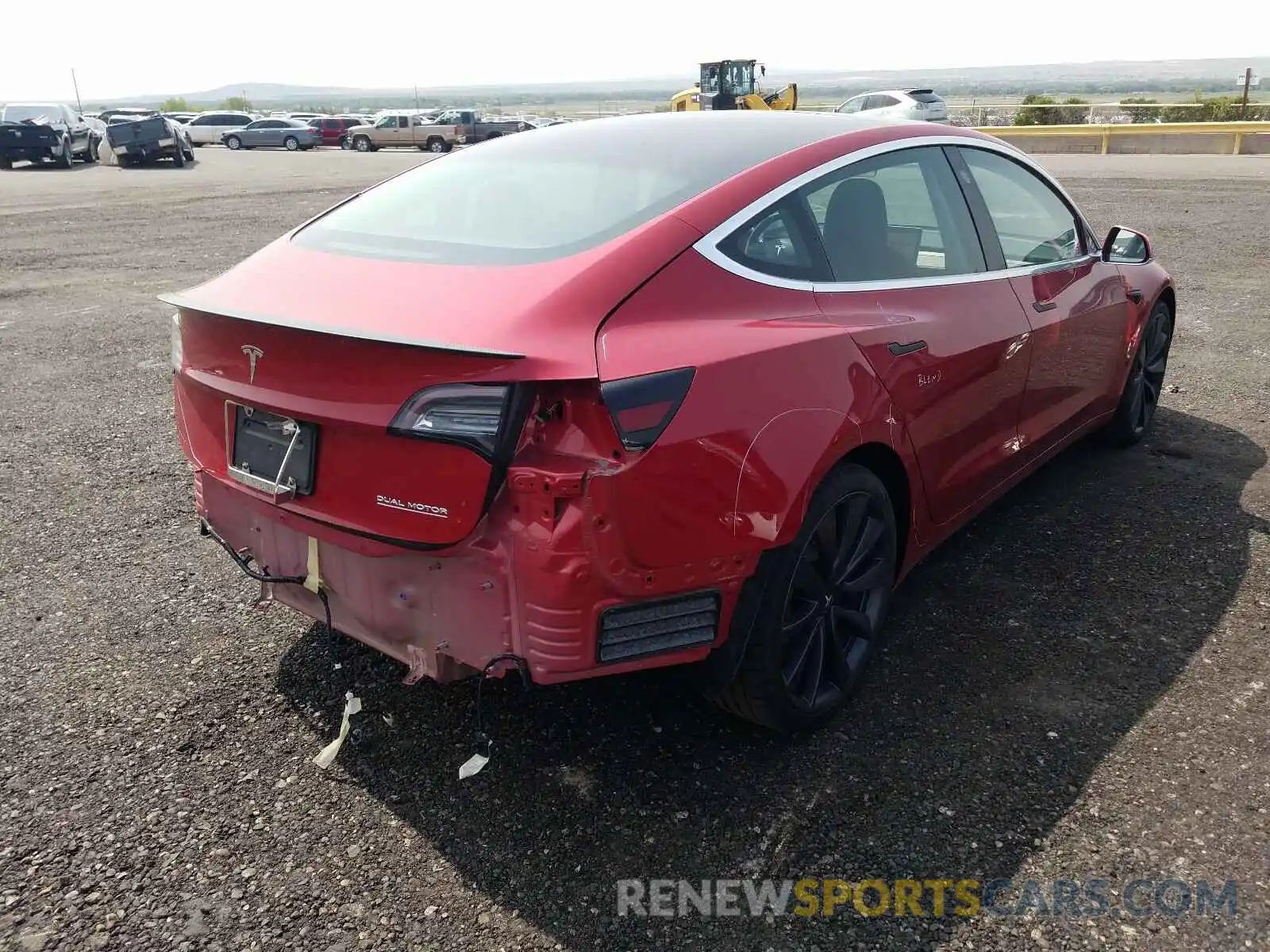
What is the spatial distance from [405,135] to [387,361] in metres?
45.5

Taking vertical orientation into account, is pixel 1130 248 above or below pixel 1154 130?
below

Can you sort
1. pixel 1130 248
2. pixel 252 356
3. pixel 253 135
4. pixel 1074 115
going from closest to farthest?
pixel 252 356 → pixel 1130 248 → pixel 1074 115 → pixel 253 135

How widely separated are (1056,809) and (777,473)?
114cm

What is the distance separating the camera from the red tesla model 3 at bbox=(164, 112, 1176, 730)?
7.64ft

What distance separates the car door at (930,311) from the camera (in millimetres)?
3043

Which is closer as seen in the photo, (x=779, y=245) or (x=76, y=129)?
(x=779, y=245)

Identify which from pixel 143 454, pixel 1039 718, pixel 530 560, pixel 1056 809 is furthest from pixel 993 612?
pixel 143 454

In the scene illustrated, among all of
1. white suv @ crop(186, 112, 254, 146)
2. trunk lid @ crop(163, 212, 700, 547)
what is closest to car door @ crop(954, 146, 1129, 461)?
trunk lid @ crop(163, 212, 700, 547)

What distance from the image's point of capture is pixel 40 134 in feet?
87.7

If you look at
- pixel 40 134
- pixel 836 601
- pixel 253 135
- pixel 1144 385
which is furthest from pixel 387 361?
pixel 253 135

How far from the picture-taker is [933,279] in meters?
3.38

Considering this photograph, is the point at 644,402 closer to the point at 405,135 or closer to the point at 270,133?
the point at 405,135

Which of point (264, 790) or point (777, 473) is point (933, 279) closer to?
point (777, 473)

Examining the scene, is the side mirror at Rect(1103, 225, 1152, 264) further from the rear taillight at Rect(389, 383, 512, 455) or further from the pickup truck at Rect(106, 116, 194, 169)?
the pickup truck at Rect(106, 116, 194, 169)
